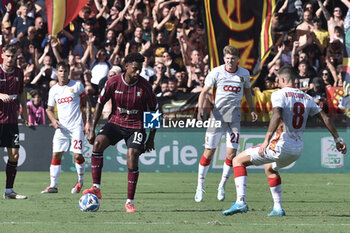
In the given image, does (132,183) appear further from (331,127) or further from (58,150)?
(58,150)

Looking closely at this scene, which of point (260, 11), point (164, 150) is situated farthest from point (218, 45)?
point (164, 150)

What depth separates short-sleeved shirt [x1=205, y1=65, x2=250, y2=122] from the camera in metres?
12.0

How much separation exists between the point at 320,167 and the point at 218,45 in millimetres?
4120

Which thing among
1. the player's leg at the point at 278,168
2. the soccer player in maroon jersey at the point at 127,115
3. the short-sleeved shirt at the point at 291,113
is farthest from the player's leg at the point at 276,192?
the soccer player in maroon jersey at the point at 127,115

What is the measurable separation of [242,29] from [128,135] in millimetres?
8479

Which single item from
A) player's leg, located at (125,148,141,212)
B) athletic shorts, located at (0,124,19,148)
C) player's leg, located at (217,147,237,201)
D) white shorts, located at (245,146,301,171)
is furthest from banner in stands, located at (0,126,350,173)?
white shorts, located at (245,146,301,171)

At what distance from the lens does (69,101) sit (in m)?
13.9

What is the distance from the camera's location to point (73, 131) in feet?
45.9

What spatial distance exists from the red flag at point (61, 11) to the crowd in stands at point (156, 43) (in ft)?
5.20

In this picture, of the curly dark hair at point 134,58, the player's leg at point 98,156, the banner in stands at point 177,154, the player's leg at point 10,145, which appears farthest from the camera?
the banner in stands at point 177,154

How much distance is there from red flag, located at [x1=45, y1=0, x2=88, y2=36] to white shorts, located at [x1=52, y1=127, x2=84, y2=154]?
19.2ft

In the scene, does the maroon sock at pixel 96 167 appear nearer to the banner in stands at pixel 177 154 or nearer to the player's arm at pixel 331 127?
the player's arm at pixel 331 127

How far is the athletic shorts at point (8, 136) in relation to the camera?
39.3 feet

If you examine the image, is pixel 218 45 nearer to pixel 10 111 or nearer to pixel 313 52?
pixel 313 52
